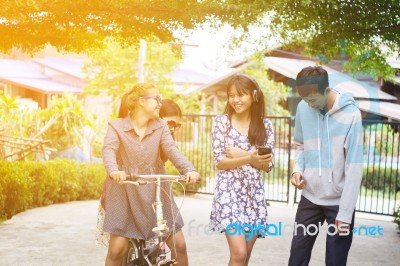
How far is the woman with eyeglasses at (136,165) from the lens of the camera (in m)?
5.01

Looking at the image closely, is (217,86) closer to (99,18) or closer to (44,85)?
(44,85)

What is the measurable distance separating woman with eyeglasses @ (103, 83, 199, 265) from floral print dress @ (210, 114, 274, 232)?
299mm

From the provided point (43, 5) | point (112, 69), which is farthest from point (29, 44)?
point (112, 69)

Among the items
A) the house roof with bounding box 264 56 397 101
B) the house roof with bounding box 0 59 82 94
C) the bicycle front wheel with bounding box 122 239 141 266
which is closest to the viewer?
the bicycle front wheel with bounding box 122 239 141 266

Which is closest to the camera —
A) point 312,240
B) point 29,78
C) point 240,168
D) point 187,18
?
point 312,240

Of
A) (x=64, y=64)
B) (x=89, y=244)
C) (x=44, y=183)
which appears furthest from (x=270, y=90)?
(x=64, y=64)

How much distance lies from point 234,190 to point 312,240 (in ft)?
1.99

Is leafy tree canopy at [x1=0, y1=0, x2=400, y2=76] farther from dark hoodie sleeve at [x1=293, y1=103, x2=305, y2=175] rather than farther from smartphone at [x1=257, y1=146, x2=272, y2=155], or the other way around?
smartphone at [x1=257, y1=146, x2=272, y2=155]

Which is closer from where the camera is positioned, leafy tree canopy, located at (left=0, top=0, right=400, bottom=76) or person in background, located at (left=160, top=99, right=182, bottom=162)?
person in background, located at (left=160, top=99, right=182, bottom=162)

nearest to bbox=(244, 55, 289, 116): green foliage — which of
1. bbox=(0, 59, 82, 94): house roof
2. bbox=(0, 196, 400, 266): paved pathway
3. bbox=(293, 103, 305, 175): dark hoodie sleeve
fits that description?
bbox=(0, 196, 400, 266): paved pathway

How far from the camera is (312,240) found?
189 inches

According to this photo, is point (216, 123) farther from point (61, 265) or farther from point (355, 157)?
point (61, 265)

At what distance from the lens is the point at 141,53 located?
108 feet

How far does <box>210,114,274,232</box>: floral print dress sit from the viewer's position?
486cm
